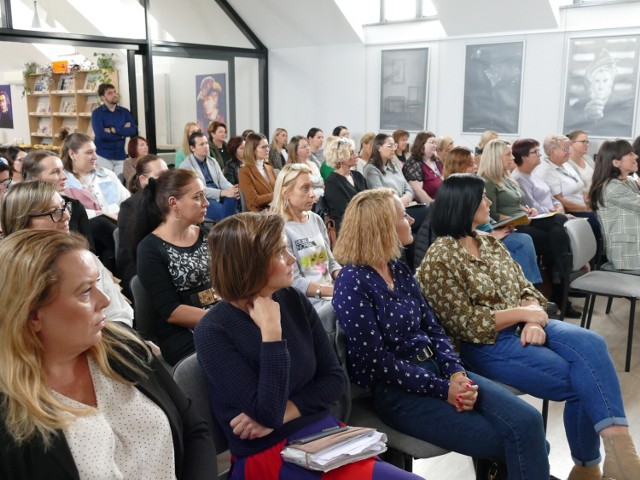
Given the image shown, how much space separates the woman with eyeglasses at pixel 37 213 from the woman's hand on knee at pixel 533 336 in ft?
5.20

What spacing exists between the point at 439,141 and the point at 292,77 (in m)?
3.69

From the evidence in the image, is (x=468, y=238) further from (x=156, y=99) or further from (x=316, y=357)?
(x=156, y=99)

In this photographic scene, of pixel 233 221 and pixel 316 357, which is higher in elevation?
pixel 233 221

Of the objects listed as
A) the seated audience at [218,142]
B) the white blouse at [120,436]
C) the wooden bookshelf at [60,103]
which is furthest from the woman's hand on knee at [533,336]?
the wooden bookshelf at [60,103]

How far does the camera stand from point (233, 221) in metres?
1.81

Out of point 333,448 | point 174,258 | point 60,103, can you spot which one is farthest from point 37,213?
point 60,103

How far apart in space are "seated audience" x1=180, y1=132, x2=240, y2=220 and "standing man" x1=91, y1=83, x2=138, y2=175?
1.87 metres

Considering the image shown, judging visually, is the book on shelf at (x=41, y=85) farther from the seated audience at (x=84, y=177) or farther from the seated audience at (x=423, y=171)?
the seated audience at (x=423, y=171)

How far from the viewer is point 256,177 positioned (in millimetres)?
5707

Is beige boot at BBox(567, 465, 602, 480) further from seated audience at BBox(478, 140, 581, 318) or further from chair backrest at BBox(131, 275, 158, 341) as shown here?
seated audience at BBox(478, 140, 581, 318)

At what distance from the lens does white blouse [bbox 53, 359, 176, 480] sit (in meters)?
1.28

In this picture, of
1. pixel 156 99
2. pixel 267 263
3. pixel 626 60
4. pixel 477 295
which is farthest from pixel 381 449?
pixel 156 99

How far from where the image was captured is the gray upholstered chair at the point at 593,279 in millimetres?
3604

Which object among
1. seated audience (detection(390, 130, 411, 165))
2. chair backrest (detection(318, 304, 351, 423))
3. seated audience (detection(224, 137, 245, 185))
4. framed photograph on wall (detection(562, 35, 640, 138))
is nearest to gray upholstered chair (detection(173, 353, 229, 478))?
chair backrest (detection(318, 304, 351, 423))
